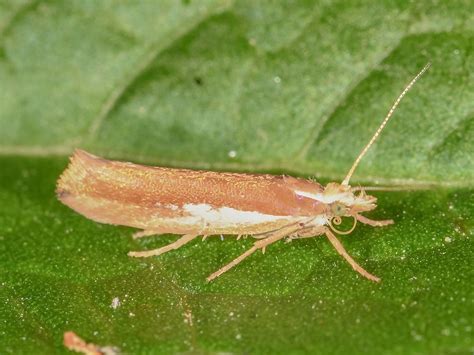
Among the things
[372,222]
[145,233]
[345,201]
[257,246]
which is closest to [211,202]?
[257,246]

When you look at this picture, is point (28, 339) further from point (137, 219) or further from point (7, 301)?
point (137, 219)

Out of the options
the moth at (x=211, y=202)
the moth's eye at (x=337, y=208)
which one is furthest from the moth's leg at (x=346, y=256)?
the moth's eye at (x=337, y=208)

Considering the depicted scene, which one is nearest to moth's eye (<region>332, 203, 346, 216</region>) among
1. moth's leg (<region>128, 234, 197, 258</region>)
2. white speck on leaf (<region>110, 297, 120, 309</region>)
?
moth's leg (<region>128, 234, 197, 258</region>)

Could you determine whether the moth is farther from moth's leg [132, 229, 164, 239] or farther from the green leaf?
the green leaf

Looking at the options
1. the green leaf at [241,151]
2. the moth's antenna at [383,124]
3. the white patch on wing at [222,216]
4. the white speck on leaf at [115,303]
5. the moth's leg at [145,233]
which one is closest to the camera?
the green leaf at [241,151]

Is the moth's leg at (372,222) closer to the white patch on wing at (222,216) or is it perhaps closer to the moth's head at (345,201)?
the moth's head at (345,201)

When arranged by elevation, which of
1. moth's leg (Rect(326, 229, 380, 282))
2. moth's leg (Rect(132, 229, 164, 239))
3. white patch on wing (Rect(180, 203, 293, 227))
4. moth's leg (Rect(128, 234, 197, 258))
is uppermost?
moth's leg (Rect(132, 229, 164, 239))
